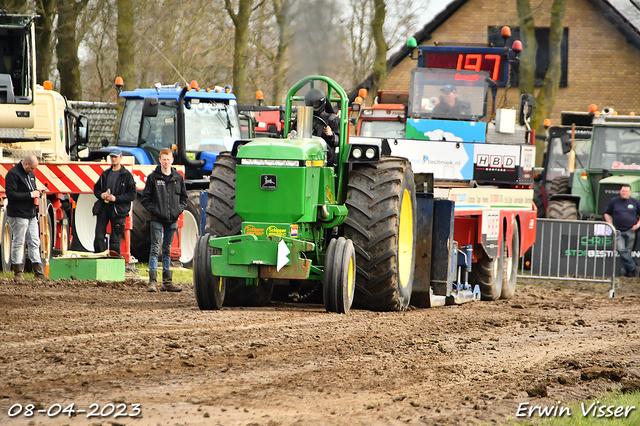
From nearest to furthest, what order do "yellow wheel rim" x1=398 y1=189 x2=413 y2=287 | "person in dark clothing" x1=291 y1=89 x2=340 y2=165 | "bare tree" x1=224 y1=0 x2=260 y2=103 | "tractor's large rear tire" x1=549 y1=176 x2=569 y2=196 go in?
"person in dark clothing" x1=291 y1=89 x2=340 y2=165 → "yellow wheel rim" x1=398 y1=189 x2=413 y2=287 → "tractor's large rear tire" x1=549 y1=176 x2=569 y2=196 → "bare tree" x1=224 y1=0 x2=260 y2=103

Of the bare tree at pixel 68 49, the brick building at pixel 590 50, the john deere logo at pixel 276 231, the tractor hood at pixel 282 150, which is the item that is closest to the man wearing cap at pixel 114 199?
the tractor hood at pixel 282 150

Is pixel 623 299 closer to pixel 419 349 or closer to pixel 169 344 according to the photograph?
pixel 419 349

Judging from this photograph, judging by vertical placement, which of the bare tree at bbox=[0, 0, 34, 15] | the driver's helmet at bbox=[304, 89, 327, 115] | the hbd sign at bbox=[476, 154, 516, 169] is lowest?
the hbd sign at bbox=[476, 154, 516, 169]

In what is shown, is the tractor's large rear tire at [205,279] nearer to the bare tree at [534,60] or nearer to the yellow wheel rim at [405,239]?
the yellow wheel rim at [405,239]

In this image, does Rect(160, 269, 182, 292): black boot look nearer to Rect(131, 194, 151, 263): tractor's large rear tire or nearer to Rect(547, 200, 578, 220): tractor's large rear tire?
Rect(131, 194, 151, 263): tractor's large rear tire

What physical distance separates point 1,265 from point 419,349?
27.1 ft

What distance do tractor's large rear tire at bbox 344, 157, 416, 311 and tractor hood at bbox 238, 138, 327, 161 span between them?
25.9 inches

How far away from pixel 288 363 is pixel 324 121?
12.3 feet

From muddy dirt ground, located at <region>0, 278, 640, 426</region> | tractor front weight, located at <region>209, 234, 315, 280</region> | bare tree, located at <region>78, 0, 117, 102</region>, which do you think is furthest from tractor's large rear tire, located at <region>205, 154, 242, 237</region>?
bare tree, located at <region>78, 0, 117, 102</region>

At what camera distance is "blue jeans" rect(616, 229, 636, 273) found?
17.5m

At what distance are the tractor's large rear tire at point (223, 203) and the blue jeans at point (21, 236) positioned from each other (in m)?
4.23

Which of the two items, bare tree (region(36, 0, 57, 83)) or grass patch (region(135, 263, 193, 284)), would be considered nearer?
grass patch (region(135, 263, 193, 284))

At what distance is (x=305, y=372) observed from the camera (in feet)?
20.2

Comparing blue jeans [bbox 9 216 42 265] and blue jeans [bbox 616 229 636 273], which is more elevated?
blue jeans [bbox 9 216 42 265]
